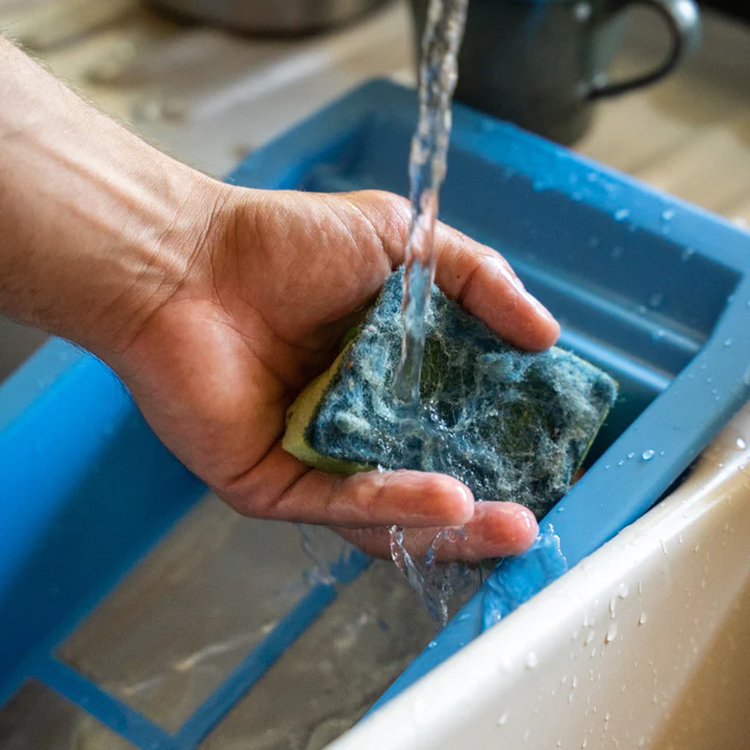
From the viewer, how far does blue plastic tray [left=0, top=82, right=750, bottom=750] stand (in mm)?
715

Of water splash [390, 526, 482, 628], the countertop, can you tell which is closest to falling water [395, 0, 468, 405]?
water splash [390, 526, 482, 628]

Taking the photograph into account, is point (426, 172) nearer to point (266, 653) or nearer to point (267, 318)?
point (267, 318)

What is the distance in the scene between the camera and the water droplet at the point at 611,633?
61cm

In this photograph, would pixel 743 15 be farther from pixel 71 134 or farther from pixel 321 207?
pixel 71 134

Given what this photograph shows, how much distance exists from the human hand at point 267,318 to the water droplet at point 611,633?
0.42ft

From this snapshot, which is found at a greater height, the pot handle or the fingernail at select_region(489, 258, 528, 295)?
the pot handle

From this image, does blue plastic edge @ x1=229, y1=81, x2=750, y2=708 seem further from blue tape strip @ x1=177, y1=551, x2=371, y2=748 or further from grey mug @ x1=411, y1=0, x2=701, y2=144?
blue tape strip @ x1=177, y1=551, x2=371, y2=748

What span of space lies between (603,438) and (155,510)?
450mm

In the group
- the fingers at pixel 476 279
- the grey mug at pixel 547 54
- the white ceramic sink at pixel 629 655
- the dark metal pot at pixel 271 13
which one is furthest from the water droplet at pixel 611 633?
the dark metal pot at pixel 271 13

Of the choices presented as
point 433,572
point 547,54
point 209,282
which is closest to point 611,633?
point 433,572

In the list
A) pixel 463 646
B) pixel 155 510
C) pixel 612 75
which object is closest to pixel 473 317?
pixel 463 646

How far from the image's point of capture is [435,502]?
23.7 inches

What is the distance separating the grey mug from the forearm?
415mm

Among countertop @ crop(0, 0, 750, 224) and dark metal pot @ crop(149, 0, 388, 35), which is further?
dark metal pot @ crop(149, 0, 388, 35)
